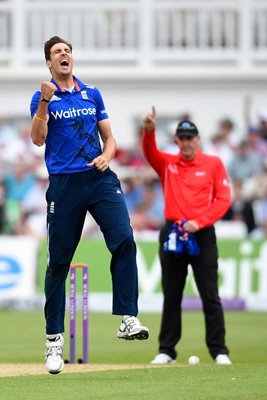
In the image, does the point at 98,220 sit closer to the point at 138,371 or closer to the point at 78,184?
the point at 78,184

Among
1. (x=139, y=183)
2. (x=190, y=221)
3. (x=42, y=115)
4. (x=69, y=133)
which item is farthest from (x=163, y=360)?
(x=139, y=183)

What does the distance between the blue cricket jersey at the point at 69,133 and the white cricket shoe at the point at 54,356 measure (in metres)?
1.42

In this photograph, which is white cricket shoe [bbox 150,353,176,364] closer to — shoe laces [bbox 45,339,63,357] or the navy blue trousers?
shoe laces [bbox 45,339,63,357]

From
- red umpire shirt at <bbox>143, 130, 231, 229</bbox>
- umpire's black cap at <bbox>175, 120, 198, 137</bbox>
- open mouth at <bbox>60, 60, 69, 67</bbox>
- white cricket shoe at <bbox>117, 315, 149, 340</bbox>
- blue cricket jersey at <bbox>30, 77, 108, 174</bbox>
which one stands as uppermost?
open mouth at <bbox>60, 60, 69, 67</bbox>

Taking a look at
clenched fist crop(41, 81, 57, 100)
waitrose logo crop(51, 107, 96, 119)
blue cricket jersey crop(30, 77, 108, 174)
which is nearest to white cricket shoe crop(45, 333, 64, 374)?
blue cricket jersey crop(30, 77, 108, 174)

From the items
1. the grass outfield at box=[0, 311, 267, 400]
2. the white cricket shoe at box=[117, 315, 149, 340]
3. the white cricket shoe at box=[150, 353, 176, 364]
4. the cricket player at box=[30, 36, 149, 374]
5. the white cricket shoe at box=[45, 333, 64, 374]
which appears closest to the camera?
the grass outfield at box=[0, 311, 267, 400]

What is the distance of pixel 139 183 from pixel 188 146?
9491 mm

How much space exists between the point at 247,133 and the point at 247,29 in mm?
4222

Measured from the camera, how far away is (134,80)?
93.7ft

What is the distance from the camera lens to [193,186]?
13.0 metres

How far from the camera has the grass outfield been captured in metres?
9.39

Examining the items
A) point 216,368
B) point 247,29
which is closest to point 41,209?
point 247,29

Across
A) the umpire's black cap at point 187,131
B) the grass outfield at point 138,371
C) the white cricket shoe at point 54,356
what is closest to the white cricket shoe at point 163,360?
the grass outfield at point 138,371

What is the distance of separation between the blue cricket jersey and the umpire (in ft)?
8.72
